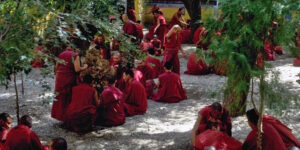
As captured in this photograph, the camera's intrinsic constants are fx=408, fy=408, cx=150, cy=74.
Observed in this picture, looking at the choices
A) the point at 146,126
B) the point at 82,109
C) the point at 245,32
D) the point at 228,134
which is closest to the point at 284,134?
the point at 228,134

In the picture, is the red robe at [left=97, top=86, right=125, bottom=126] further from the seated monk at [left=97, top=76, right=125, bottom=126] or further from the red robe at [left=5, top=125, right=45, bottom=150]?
the red robe at [left=5, top=125, right=45, bottom=150]

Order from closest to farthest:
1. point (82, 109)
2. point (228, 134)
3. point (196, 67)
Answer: point (228, 134) < point (82, 109) < point (196, 67)

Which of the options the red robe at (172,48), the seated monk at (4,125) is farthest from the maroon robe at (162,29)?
the seated monk at (4,125)

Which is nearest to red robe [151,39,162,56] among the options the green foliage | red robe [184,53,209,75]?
red robe [184,53,209,75]

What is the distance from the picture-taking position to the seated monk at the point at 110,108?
243 inches

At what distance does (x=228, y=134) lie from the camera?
5.07 m

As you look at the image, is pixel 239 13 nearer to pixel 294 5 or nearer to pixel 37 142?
pixel 294 5

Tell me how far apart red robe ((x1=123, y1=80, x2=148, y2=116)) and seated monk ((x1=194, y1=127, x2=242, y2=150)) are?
2.23 metres

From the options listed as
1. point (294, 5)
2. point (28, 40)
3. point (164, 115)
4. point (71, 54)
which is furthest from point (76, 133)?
point (294, 5)

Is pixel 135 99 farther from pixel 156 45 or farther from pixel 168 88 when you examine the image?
pixel 156 45

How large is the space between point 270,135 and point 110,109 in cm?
267

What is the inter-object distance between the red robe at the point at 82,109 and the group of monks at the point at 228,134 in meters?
1.69

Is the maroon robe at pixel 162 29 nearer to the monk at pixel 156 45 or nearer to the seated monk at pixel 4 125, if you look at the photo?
the monk at pixel 156 45

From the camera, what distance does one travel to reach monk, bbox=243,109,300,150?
14.3ft
